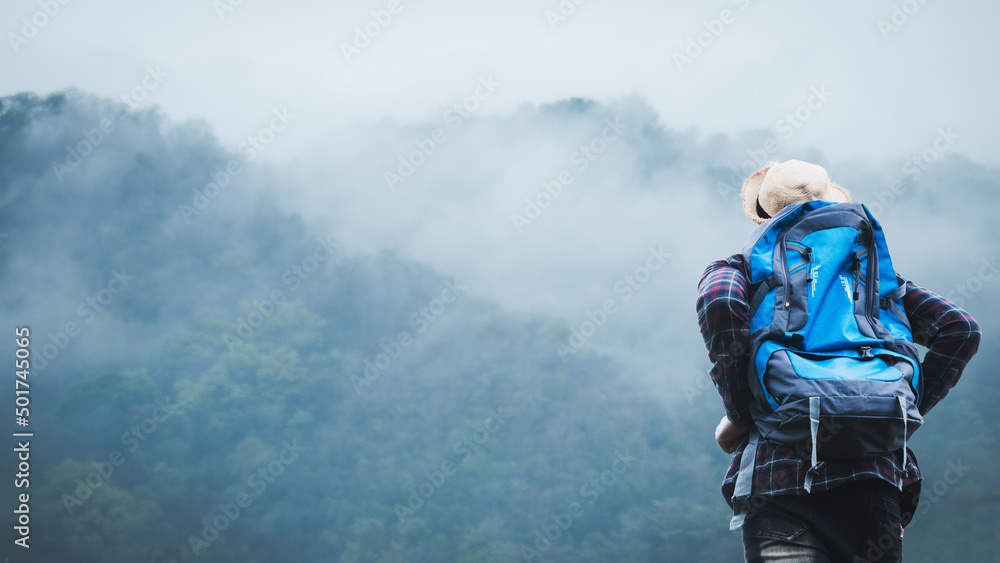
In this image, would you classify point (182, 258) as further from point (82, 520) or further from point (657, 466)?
point (657, 466)

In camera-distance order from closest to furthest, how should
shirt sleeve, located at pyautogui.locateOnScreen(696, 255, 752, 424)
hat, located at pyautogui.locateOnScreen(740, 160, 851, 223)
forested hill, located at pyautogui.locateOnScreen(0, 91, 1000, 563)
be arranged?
shirt sleeve, located at pyautogui.locateOnScreen(696, 255, 752, 424) → hat, located at pyautogui.locateOnScreen(740, 160, 851, 223) → forested hill, located at pyautogui.locateOnScreen(0, 91, 1000, 563)

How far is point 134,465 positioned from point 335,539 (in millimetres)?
4726

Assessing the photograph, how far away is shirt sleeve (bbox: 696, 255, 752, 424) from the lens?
1025 mm

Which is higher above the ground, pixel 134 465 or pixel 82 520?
pixel 134 465

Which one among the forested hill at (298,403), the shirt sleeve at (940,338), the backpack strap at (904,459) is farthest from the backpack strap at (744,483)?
the forested hill at (298,403)

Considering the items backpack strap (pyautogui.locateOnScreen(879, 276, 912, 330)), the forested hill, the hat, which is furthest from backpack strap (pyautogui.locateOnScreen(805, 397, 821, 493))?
the forested hill

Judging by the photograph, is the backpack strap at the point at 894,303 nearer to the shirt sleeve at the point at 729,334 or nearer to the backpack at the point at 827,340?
the backpack at the point at 827,340

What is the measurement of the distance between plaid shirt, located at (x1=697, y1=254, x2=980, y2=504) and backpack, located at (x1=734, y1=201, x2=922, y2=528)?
14 millimetres

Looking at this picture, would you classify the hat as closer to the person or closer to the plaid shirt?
the person

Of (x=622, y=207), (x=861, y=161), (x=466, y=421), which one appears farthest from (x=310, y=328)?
(x=861, y=161)

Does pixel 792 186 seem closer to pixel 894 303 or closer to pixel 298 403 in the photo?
pixel 894 303

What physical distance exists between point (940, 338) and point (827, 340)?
0.27 metres

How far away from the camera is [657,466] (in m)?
19.2

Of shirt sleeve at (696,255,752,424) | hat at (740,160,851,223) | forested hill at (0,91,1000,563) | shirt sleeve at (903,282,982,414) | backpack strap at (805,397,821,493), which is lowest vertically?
backpack strap at (805,397,821,493)
